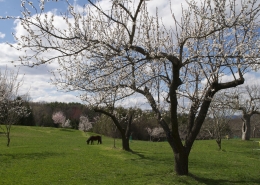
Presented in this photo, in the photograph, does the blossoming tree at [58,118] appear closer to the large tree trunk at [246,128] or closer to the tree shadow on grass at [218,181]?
the large tree trunk at [246,128]

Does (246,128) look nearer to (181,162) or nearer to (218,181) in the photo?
(218,181)

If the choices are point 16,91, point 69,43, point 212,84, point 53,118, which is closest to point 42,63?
point 69,43

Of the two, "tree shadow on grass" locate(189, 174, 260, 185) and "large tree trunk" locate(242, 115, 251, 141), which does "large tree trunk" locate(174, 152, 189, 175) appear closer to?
"tree shadow on grass" locate(189, 174, 260, 185)

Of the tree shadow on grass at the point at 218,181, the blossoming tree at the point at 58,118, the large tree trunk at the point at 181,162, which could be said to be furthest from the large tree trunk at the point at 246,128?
the blossoming tree at the point at 58,118

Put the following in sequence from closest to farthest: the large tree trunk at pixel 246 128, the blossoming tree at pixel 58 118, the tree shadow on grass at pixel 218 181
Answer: the tree shadow on grass at pixel 218 181, the large tree trunk at pixel 246 128, the blossoming tree at pixel 58 118

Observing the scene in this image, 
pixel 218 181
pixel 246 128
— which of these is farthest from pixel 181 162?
pixel 246 128

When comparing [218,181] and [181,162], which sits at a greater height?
[181,162]

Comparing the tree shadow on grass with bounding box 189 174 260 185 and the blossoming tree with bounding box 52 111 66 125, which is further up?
the blossoming tree with bounding box 52 111 66 125

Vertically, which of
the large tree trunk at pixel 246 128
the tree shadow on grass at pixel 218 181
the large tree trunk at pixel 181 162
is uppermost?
the large tree trunk at pixel 246 128

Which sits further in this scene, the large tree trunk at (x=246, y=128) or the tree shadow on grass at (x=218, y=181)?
the large tree trunk at (x=246, y=128)

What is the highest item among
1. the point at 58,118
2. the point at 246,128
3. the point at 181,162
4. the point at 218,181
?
the point at 58,118

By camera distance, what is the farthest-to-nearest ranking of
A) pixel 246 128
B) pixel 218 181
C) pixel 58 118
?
pixel 58 118, pixel 246 128, pixel 218 181

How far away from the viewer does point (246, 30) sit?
7891 millimetres

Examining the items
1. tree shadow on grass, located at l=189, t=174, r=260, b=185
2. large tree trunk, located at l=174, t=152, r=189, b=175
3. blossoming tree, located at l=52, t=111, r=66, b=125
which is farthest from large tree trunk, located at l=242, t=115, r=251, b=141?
blossoming tree, located at l=52, t=111, r=66, b=125
